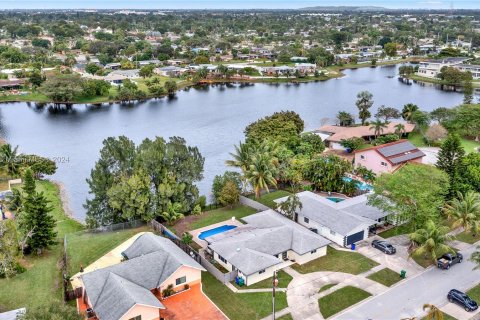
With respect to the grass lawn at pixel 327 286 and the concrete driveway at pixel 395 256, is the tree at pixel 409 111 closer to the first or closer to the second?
the concrete driveway at pixel 395 256

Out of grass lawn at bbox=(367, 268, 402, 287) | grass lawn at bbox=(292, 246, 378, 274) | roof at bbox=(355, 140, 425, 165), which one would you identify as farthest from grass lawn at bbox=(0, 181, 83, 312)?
roof at bbox=(355, 140, 425, 165)

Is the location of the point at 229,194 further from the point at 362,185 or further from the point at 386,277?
the point at 386,277

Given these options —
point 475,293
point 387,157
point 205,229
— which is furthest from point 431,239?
point 387,157

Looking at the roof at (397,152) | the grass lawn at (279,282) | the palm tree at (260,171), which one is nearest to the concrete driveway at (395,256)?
the grass lawn at (279,282)

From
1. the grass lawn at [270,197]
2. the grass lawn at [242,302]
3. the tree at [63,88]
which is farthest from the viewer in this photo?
the tree at [63,88]

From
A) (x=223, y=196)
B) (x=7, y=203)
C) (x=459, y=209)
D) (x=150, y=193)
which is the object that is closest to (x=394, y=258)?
(x=459, y=209)

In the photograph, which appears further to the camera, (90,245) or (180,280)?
(90,245)

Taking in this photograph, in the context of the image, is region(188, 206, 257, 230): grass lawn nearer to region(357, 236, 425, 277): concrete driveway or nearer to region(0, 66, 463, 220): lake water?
region(0, 66, 463, 220): lake water
